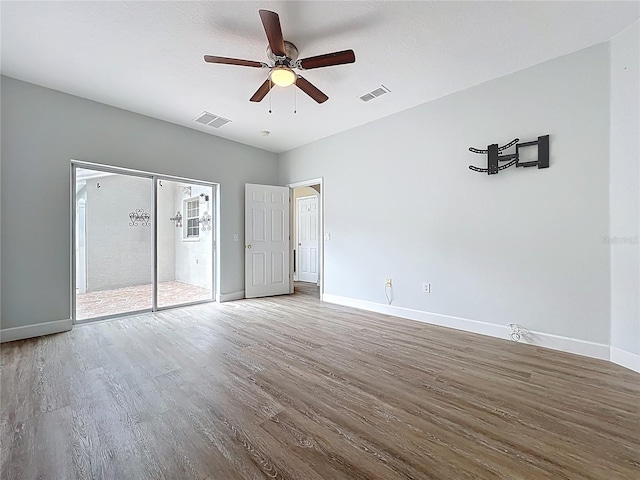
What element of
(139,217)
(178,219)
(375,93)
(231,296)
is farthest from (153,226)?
(375,93)

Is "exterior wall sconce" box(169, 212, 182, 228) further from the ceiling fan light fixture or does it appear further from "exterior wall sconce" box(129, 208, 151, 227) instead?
the ceiling fan light fixture

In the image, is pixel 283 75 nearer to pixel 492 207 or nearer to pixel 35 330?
pixel 492 207

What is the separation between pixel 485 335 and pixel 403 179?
7.39 feet

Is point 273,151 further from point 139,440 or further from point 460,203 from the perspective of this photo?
point 139,440

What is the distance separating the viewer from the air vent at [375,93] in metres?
3.45

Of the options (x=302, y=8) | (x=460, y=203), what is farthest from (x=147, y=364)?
(x=460, y=203)

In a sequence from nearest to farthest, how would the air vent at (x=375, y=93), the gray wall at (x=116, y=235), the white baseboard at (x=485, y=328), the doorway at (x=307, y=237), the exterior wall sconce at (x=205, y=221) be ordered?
the white baseboard at (x=485, y=328) < the air vent at (x=375, y=93) < the gray wall at (x=116, y=235) < the exterior wall sconce at (x=205, y=221) < the doorway at (x=307, y=237)

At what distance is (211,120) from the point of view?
4.35 meters

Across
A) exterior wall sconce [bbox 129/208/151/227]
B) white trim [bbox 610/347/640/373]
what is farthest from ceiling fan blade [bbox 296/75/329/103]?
white trim [bbox 610/347/640/373]

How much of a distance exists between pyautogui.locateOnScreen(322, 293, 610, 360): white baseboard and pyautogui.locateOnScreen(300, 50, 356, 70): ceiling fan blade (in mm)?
3118

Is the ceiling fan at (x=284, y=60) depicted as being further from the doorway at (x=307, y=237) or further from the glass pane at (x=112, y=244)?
the doorway at (x=307, y=237)

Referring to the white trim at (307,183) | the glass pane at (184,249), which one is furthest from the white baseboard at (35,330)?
the white trim at (307,183)

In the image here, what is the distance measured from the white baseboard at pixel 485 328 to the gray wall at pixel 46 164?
3917 millimetres

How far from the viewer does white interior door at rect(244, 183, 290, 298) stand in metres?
5.40
